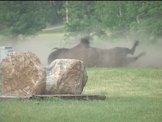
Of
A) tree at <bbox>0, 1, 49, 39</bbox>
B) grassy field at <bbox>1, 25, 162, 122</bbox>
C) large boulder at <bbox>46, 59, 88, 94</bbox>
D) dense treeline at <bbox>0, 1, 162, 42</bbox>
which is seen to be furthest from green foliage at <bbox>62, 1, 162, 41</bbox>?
large boulder at <bbox>46, 59, 88, 94</bbox>

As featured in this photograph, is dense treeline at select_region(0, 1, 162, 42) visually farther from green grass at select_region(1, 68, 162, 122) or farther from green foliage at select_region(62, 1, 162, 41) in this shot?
green grass at select_region(1, 68, 162, 122)

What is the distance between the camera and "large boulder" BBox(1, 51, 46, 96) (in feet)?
38.5

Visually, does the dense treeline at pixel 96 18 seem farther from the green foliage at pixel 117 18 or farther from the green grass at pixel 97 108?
the green grass at pixel 97 108

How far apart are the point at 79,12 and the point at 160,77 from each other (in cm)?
2120

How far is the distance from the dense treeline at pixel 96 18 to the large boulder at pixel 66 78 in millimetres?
14180

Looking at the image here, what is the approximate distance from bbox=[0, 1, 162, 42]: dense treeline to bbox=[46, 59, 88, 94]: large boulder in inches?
558

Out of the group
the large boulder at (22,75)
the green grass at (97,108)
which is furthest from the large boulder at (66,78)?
the green grass at (97,108)

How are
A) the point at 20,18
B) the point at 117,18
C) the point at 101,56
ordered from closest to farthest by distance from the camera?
1. the point at 101,56
2. the point at 117,18
3. the point at 20,18

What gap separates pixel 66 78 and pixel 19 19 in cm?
2792

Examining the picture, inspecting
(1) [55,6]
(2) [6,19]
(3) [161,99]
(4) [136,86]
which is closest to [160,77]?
(4) [136,86]

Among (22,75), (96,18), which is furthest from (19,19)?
(22,75)

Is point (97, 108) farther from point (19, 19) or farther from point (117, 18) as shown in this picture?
point (19, 19)

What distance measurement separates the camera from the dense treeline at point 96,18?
2756 centimetres

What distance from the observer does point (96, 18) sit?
38812 mm
